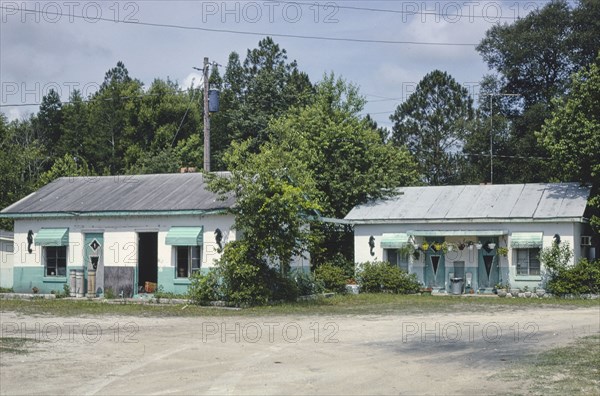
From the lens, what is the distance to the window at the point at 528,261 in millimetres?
31797

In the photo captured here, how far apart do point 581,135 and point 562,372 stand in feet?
69.3

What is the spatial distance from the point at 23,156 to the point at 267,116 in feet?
69.1

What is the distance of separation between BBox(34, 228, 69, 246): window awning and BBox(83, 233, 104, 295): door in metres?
0.81

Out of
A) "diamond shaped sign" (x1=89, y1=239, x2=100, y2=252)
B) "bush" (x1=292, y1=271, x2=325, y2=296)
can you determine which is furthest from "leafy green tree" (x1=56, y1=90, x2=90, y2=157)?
"bush" (x1=292, y1=271, x2=325, y2=296)

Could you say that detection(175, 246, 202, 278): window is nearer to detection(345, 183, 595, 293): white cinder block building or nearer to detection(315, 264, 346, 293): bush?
detection(315, 264, 346, 293): bush

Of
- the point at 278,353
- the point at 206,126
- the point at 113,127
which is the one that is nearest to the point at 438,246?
the point at 206,126

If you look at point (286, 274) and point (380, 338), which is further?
point (286, 274)

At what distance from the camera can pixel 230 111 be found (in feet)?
195

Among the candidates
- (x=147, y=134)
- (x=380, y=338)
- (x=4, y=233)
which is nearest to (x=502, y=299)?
(x=380, y=338)

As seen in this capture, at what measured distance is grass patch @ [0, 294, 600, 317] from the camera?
23.2 metres

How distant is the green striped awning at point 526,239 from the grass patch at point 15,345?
834 inches

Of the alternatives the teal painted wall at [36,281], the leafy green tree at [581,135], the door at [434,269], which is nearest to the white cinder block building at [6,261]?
the teal painted wall at [36,281]

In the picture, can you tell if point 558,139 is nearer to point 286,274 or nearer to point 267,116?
point 286,274

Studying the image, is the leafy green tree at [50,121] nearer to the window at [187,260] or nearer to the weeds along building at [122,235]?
the weeds along building at [122,235]
